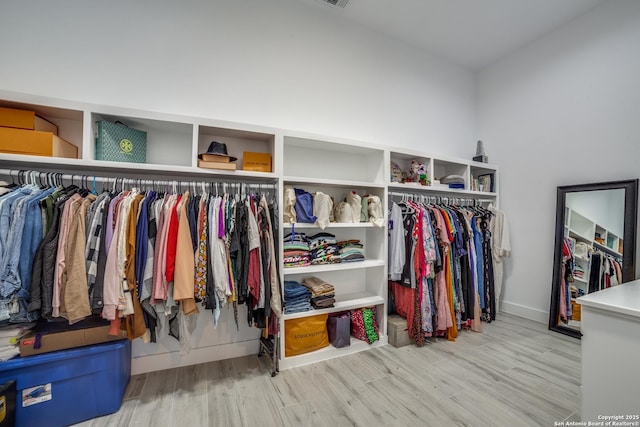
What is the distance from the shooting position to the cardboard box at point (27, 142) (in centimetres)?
147

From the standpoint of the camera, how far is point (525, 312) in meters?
3.07

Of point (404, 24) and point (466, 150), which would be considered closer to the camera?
point (404, 24)

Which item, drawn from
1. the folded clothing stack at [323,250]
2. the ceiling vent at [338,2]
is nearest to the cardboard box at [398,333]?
the folded clothing stack at [323,250]

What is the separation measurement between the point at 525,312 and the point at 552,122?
90.8 inches

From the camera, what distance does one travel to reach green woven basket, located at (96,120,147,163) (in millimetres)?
1675

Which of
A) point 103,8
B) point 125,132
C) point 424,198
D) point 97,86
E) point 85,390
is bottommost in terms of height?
point 85,390

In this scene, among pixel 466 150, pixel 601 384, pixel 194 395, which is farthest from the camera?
pixel 466 150

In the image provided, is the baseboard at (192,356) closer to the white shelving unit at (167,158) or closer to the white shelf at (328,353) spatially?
the white shelving unit at (167,158)

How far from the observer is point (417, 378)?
6.38 feet

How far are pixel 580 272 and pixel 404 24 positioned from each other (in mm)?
3272

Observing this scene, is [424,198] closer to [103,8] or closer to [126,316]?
[126,316]

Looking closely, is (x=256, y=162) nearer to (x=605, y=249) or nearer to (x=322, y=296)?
(x=322, y=296)

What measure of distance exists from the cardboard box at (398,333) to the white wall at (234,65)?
2029 millimetres

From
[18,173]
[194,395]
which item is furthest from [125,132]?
[194,395]
